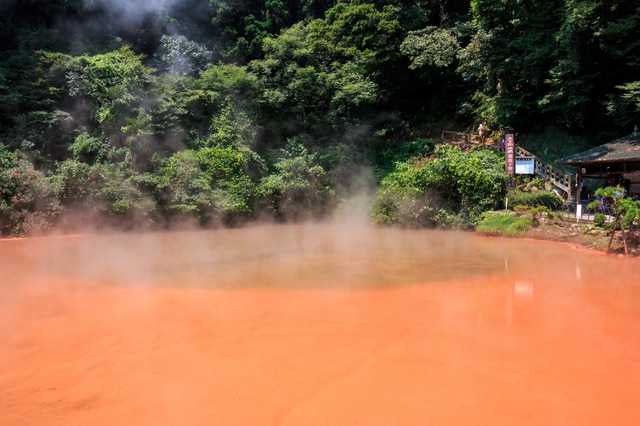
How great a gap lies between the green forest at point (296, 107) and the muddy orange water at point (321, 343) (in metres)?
7.14

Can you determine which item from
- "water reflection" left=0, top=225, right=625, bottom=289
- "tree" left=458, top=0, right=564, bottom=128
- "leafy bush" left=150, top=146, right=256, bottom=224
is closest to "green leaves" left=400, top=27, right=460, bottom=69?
"tree" left=458, top=0, right=564, bottom=128

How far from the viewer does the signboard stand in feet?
55.8

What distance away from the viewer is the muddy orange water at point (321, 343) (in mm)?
3859

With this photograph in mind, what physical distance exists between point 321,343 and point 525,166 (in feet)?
49.2

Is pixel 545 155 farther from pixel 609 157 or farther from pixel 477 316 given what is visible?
pixel 477 316

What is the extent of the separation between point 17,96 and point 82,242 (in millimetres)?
Answer: 8857

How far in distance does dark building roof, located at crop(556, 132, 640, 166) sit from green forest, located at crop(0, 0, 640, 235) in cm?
223

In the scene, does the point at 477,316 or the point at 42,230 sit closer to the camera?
the point at 477,316

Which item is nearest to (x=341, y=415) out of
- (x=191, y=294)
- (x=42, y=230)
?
(x=191, y=294)

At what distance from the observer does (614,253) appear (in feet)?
36.3

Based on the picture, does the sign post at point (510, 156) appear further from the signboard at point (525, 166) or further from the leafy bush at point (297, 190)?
the leafy bush at point (297, 190)

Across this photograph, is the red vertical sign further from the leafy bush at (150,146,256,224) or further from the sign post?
the leafy bush at (150,146,256,224)

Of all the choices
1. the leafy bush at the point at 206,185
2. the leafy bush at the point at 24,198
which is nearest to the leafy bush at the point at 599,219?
the leafy bush at the point at 206,185

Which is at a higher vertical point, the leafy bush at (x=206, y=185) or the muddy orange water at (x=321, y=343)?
the leafy bush at (x=206, y=185)
